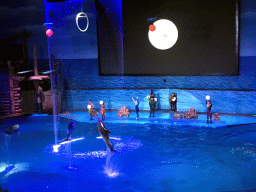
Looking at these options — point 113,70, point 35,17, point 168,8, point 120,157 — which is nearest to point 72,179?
point 120,157

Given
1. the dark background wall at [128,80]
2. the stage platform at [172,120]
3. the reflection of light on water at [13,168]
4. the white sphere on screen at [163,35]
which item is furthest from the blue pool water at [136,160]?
the white sphere on screen at [163,35]

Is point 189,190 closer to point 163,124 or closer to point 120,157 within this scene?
point 120,157

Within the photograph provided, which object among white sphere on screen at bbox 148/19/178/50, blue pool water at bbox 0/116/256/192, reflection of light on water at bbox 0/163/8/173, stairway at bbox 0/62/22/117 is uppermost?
white sphere on screen at bbox 148/19/178/50

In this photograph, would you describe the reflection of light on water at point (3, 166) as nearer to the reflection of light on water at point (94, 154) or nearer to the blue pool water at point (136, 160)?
the blue pool water at point (136, 160)

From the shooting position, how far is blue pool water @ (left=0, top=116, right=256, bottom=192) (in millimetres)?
7129

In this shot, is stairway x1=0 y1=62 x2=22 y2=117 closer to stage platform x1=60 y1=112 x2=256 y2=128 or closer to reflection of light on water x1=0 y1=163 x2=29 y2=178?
stage platform x1=60 y1=112 x2=256 y2=128

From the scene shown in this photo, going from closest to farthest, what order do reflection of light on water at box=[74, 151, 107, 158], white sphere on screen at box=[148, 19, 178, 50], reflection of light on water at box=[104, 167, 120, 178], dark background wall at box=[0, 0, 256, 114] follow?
reflection of light on water at box=[104, 167, 120, 178], reflection of light on water at box=[74, 151, 107, 158], dark background wall at box=[0, 0, 256, 114], white sphere on screen at box=[148, 19, 178, 50]

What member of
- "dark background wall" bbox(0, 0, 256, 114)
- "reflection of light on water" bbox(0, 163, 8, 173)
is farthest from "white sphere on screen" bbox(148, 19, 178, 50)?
"reflection of light on water" bbox(0, 163, 8, 173)

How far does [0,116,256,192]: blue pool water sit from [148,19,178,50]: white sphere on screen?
5033 mm

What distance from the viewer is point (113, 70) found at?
54.3ft

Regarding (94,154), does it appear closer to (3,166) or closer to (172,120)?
(3,166)

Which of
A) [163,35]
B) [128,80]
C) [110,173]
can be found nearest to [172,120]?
[128,80]

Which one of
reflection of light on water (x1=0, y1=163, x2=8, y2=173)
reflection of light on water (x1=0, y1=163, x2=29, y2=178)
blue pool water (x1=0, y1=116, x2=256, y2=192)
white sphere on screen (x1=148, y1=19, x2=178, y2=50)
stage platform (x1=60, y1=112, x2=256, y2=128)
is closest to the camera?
blue pool water (x1=0, y1=116, x2=256, y2=192)

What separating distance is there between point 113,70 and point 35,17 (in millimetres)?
6834
